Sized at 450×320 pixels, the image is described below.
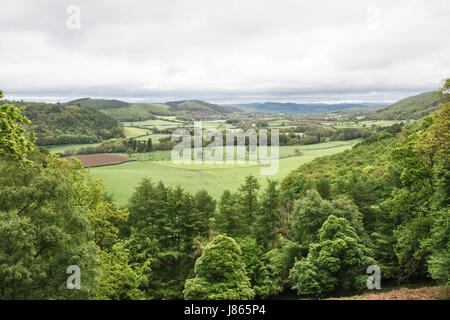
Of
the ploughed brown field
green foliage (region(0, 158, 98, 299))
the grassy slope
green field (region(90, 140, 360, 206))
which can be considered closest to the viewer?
green foliage (region(0, 158, 98, 299))

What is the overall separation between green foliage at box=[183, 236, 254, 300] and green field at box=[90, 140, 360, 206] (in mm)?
35307

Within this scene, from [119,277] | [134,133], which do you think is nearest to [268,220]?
[119,277]

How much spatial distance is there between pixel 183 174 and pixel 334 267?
60750mm

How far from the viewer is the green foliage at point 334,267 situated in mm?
20297

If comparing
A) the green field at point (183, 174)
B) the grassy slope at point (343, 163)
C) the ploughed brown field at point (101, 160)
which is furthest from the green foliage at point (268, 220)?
the ploughed brown field at point (101, 160)

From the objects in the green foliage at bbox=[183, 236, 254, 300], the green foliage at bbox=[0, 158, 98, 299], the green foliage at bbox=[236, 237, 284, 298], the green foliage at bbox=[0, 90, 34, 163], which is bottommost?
the green foliage at bbox=[236, 237, 284, 298]

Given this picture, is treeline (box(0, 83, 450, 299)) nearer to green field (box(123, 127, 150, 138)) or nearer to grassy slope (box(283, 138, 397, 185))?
grassy slope (box(283, 138, 397, 185))

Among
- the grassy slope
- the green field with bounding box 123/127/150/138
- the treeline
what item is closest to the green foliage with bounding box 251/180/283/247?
the treeline

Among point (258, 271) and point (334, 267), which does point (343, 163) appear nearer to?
point (258, 271)

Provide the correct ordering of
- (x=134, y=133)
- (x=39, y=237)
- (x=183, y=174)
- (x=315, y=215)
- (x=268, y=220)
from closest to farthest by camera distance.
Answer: (x=39, y=237), (x=315, y=215), (x=268, y=220), (x=183, y=174), (x=134, y=133)

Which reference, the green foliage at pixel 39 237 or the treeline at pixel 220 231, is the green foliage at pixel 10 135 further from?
the green foliage at pixel 39 237

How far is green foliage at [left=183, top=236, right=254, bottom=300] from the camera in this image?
19.5 metres

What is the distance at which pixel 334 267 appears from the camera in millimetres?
20312
